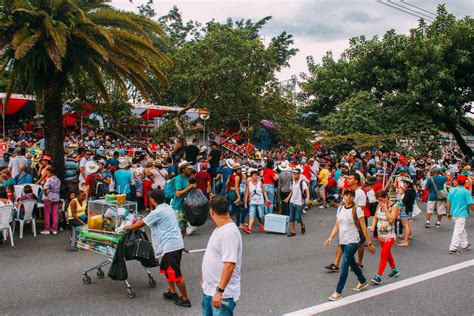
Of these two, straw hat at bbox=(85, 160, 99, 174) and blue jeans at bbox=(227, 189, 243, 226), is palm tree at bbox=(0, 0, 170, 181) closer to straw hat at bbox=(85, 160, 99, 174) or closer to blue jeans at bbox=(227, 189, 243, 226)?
straw hat at bbox=(85, 160, 99, 174)

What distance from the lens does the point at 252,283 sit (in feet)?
23.3

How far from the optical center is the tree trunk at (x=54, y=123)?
11.8 meters

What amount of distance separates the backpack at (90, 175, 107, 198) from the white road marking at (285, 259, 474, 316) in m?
6.52

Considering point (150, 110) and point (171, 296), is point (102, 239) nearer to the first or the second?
point (171, 296)

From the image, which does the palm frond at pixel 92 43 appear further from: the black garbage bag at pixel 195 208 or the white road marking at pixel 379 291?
the white road marking at pixel 379 291

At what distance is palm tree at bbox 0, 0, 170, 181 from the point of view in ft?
33.5

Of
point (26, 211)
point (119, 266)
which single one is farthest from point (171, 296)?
point (26, 211)

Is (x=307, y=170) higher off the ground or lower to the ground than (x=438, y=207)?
higher

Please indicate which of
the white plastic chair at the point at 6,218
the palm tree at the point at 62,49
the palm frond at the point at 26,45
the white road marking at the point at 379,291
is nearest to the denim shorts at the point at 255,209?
the white road marking at the point at 379,291

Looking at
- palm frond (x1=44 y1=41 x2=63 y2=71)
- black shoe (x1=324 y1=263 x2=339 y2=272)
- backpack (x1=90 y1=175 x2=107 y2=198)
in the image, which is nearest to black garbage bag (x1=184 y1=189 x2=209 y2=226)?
black shoe (x1=324 y1=263 x2=339 y2=272)

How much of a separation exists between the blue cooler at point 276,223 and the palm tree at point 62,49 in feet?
18.3

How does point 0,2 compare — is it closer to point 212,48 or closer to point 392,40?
point 212,48

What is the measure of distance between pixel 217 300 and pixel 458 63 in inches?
1021

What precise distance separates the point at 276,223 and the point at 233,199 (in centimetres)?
126
